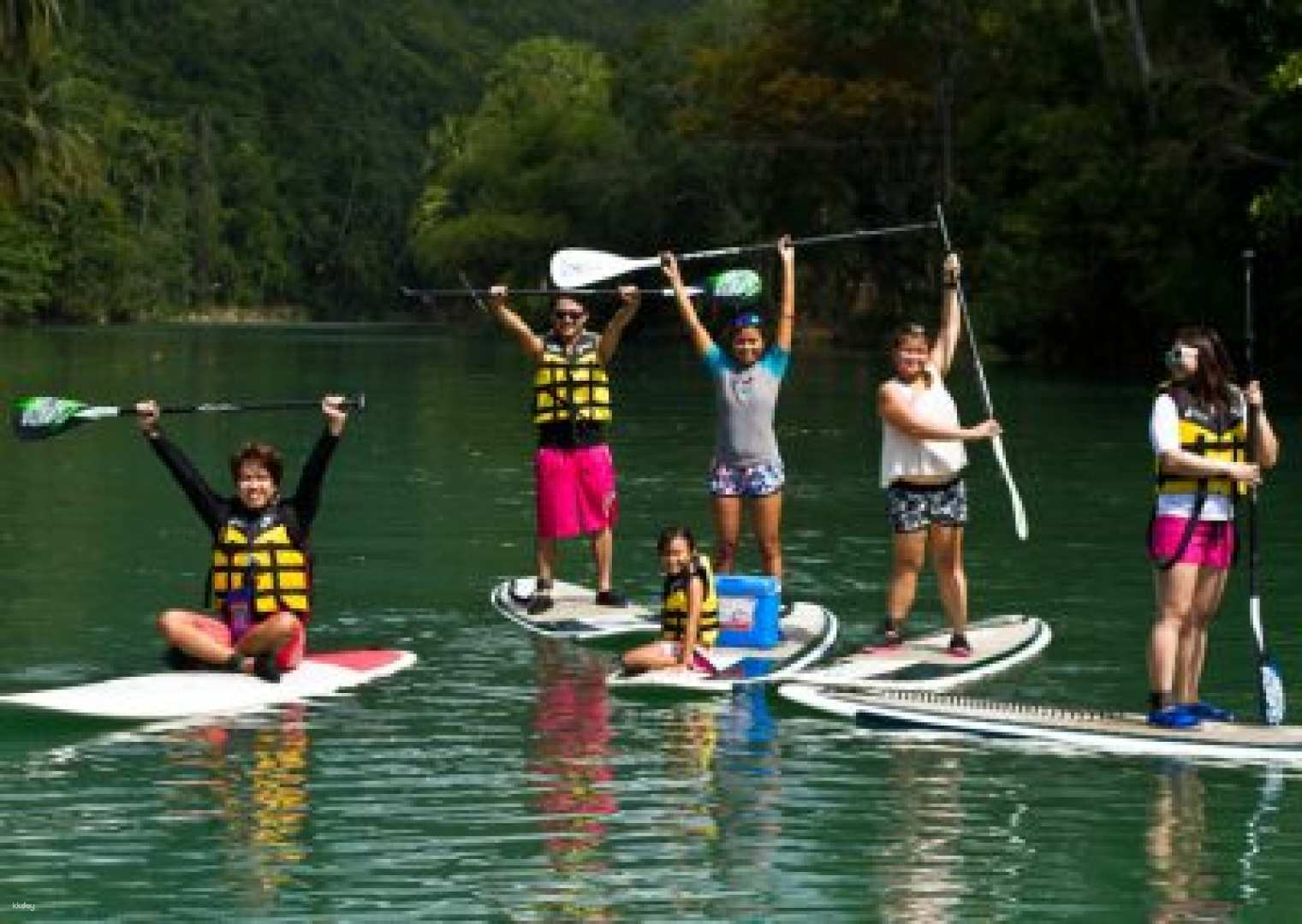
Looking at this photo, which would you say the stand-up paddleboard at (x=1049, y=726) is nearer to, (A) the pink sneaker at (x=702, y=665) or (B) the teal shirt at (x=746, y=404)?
(A) the pink sneaker at (x=702, y=665)

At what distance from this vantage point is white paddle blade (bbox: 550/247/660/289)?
17047mm

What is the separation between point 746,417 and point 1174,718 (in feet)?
13.1

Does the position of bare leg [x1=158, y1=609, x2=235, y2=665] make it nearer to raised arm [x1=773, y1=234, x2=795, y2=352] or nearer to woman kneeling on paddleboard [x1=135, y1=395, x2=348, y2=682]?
woman kneeling on paddleboard [x1=135, y1=395, x2=348, y2=682]

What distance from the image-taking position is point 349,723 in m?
13.1

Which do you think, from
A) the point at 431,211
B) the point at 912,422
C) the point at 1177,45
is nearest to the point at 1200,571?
the point at 912,422

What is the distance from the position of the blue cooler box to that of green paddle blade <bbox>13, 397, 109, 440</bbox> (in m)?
3.28

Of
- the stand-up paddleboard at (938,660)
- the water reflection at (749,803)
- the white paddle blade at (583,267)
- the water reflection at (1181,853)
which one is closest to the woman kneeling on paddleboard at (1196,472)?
the water reflection at (1181,853)

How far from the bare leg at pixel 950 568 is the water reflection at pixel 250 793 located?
3272 millimetres

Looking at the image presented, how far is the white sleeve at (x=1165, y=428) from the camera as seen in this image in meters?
11.7

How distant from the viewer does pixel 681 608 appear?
14.2 meters

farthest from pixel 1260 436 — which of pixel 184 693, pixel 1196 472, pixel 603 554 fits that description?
pixel 603 554

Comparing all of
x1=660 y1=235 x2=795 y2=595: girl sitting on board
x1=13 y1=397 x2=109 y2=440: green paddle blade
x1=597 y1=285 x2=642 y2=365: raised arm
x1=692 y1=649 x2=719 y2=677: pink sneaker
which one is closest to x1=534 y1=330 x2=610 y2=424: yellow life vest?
x1=597 y1=285 x2=642 y2=365: raised arm

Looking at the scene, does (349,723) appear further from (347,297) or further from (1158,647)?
(347,297)

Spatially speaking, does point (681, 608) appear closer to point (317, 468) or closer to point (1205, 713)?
point (317, 468)
